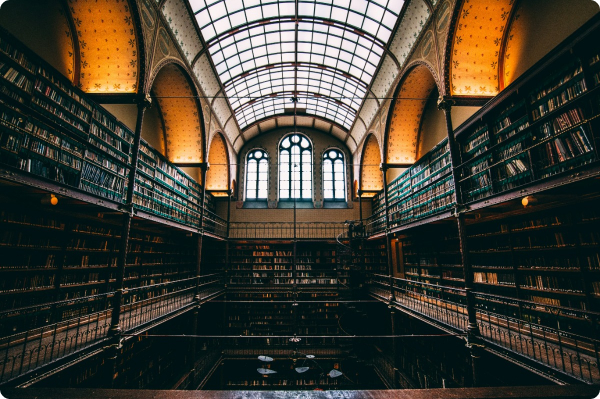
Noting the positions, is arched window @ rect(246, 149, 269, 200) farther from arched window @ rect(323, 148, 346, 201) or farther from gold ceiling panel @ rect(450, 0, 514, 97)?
gold ceiling panel @ rect(450, 0, 514, 97)

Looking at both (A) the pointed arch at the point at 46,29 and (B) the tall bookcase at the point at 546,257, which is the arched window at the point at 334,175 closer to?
(B) the tall bookcase at the point at 546,257

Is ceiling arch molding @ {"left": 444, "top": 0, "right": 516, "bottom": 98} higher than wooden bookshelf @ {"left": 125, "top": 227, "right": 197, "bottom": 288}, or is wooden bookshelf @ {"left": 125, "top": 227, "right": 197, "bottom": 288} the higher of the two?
ceiling arch molding @ {"left": 444, "top": 0, "right": 516, "bottom": 98}

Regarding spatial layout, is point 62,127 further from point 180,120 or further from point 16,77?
point 180,120

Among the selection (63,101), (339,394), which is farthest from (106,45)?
(339,394)

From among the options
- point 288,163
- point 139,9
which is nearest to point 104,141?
point 139,9

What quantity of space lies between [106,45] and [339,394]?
7.39 m

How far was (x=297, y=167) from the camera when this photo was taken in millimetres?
15148

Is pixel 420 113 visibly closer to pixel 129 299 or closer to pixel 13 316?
pixel 129 299

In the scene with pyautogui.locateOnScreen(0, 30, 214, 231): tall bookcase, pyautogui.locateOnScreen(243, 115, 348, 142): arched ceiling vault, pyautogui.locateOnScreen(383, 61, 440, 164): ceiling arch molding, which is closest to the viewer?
pyautogui.locateOnScreen(0, 30, 214, 231): tall bookcase

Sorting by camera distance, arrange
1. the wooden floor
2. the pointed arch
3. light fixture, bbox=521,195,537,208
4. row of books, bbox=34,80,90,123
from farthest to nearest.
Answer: the pointed arch → row of books, bbox=34,80,90,123 → light fixture, bbox=521,195,537,208 → the wooden floor

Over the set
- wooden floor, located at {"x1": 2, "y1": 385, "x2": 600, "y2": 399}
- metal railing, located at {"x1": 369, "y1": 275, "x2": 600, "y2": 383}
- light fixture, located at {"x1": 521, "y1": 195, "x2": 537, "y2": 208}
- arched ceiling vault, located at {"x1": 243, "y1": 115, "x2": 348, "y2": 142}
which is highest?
arched ceiling vault, located at {"x1": 243, "y1": 115, "x2": 348, "y2": 142}

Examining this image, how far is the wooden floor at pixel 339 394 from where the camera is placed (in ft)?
4.19

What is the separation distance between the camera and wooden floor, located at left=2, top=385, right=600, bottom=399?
1276 mm

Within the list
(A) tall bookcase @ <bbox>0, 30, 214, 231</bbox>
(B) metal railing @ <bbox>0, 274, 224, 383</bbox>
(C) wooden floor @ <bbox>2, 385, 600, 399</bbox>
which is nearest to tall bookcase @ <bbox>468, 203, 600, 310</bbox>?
(C) wooden floor @ <bbox>2, 385, 600, 399</bbox>
